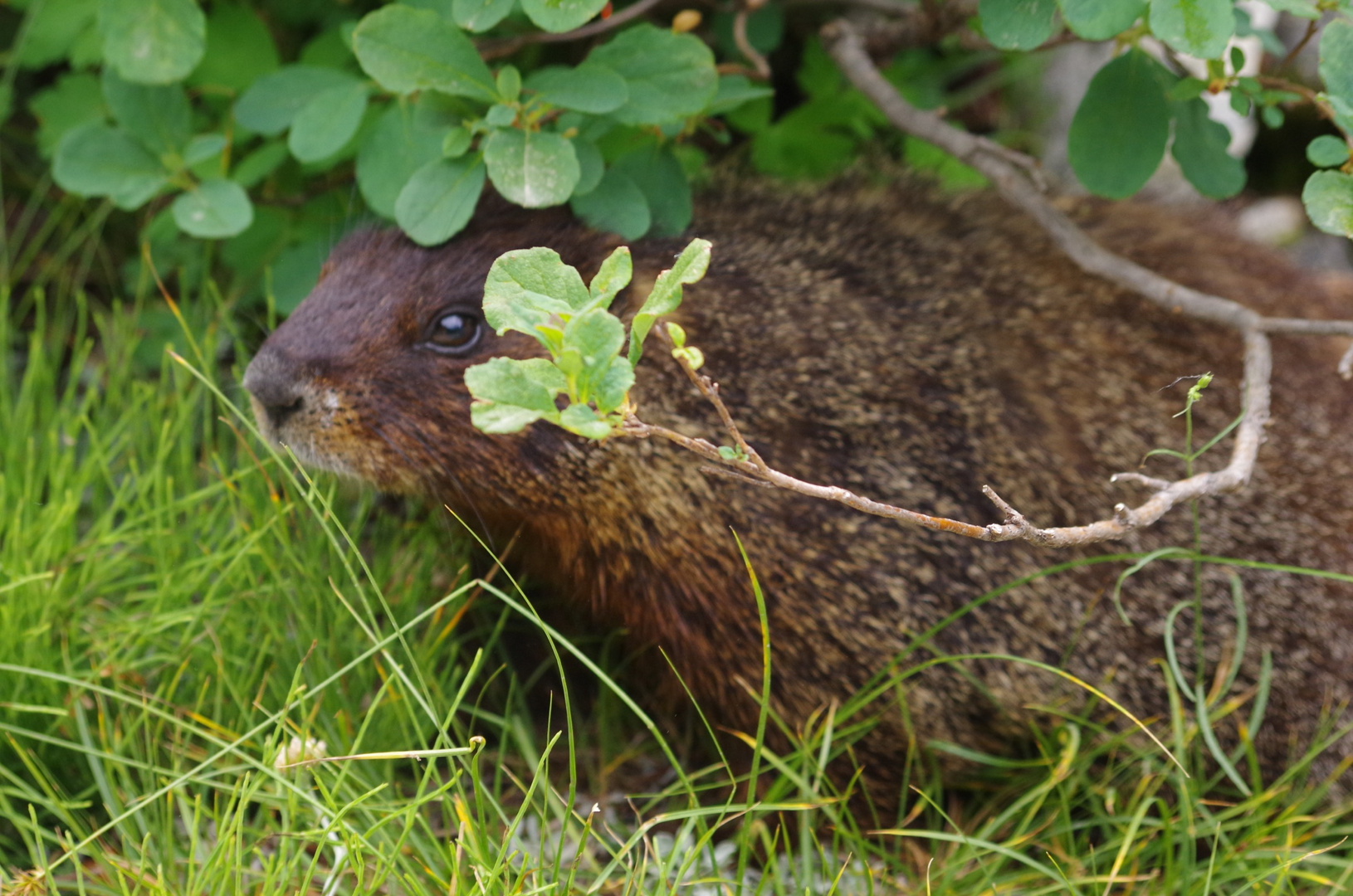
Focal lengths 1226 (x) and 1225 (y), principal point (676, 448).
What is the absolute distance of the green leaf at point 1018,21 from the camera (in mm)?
2758

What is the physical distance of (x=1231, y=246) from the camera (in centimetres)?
384

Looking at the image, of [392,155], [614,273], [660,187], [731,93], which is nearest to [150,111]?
[392,155]

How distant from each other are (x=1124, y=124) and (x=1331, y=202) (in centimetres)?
74

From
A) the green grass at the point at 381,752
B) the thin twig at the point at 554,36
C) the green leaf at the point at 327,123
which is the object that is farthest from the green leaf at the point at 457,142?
the green grass at the point at 381,752

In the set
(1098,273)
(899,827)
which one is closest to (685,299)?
(1098,273)

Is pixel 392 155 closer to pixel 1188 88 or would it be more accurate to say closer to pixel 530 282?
pixel 530 282

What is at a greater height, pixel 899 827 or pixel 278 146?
pixel 278 146

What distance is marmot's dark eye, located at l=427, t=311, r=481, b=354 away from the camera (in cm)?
292

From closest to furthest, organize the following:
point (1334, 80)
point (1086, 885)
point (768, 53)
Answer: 1. point (1334, 80)
2. point (1086, 885)
3. point (768, 53)

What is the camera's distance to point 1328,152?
2512 mm

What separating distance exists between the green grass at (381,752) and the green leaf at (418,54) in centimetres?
84

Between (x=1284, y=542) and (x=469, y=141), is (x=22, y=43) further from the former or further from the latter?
(x=1284, y=542)

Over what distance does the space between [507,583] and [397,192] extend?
1.09m

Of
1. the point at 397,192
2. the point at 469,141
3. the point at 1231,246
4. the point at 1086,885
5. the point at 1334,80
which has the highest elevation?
the point at 1334,80
